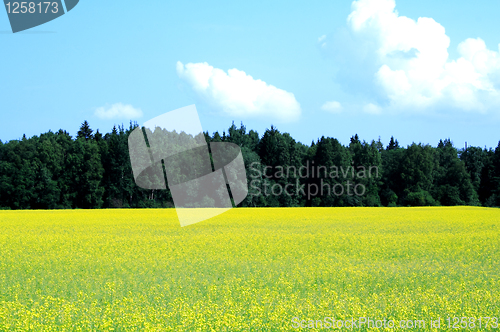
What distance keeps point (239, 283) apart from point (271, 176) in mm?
71497

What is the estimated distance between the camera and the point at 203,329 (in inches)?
309

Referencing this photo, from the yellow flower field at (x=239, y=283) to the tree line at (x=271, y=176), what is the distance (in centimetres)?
5151

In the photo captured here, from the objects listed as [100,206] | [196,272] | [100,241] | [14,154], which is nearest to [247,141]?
[100,206]

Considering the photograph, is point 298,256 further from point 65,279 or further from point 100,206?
point 100,206

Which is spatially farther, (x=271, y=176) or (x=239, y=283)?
(x=271, y=176)

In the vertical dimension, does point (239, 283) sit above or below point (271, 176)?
below

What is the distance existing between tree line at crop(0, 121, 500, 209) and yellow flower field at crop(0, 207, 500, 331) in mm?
Result: 51514

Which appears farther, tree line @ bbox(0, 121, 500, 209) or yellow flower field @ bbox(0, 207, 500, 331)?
tree line @ bbox(0, 121, 500, 209)

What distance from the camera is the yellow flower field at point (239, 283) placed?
850 centimetres

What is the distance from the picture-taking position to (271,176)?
8338 cm

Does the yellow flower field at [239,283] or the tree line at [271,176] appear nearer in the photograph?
the yellow flower field at [239,283]

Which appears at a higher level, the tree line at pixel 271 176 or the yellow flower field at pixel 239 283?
the tree line at pixel 271 176

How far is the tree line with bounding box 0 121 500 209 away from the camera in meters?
70.6

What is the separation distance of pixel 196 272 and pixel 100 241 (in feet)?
34.8
